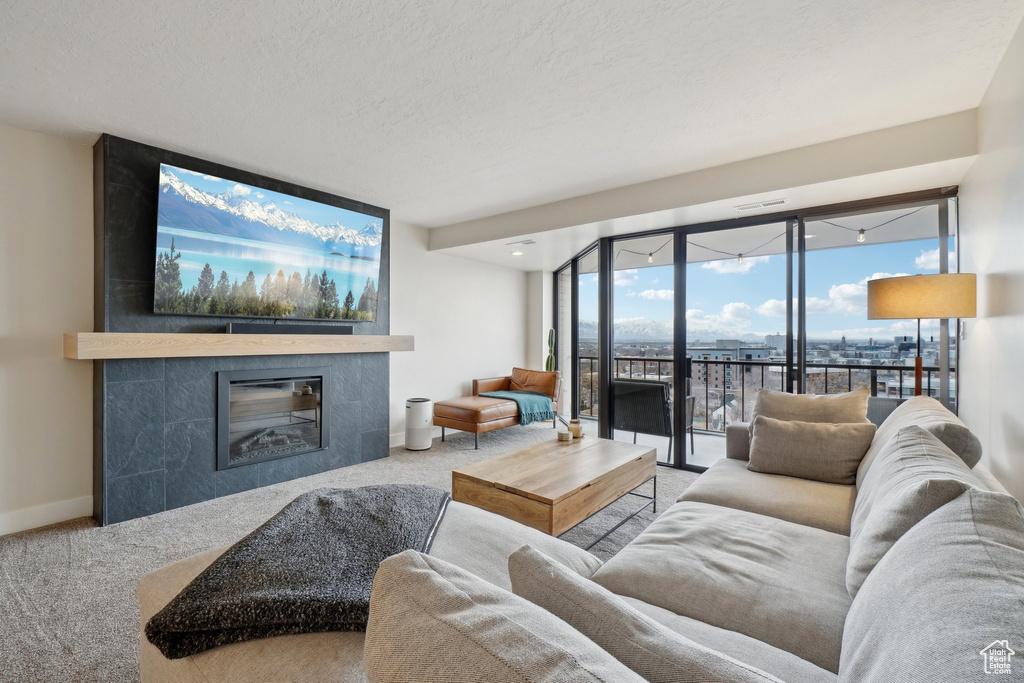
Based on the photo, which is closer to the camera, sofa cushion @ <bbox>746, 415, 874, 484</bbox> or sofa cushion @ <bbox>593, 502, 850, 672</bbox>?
sofa cushion @ <bbox>593, 502, 850, 672</bbox>

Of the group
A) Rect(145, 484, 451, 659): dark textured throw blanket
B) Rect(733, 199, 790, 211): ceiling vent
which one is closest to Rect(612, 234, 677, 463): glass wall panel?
Rect(733, 199, 790, 211): ceiling vent

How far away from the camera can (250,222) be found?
3.42 meters

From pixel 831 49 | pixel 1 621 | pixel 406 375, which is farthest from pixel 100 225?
pixel 831 49

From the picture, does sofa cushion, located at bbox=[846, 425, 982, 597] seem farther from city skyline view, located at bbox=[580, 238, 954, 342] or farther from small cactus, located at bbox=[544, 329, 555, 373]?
small cactus, located at bbox=[544, 329, 555, 373]

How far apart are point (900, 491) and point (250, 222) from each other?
3.91 meters

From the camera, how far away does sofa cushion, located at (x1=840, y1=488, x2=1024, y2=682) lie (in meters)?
0.55

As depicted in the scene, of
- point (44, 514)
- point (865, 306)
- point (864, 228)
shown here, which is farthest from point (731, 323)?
point (44, 514)

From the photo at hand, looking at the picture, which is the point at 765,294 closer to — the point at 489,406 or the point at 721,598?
the point at 489,406

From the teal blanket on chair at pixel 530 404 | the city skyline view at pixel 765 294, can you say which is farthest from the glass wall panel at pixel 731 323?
the teal blanket on chair at pixel 530 404

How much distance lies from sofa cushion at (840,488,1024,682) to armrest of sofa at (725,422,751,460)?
1.88 m

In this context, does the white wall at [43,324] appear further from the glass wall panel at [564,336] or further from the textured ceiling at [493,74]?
the glass wall panel at [564,336]

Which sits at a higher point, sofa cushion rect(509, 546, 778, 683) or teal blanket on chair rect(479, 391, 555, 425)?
sofa cushion rect(509, 546, 778, 683)

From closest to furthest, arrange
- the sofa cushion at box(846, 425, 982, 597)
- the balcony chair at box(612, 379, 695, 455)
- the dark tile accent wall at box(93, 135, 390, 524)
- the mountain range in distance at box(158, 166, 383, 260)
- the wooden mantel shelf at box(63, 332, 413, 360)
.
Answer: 1. the sofa cushion at box(846, 425, 982, 597)
2. the wooden mantel shelf at box(63, 332, 413, 360)
3. the dark tile accent wall at box(93, 135, 390, 524)
4. the mountain range in distance at box(158, 166, 383, 260)
5. the balcony chair at box(612, 379, 695, 455)

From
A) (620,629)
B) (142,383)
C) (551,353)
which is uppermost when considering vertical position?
(551,353)
